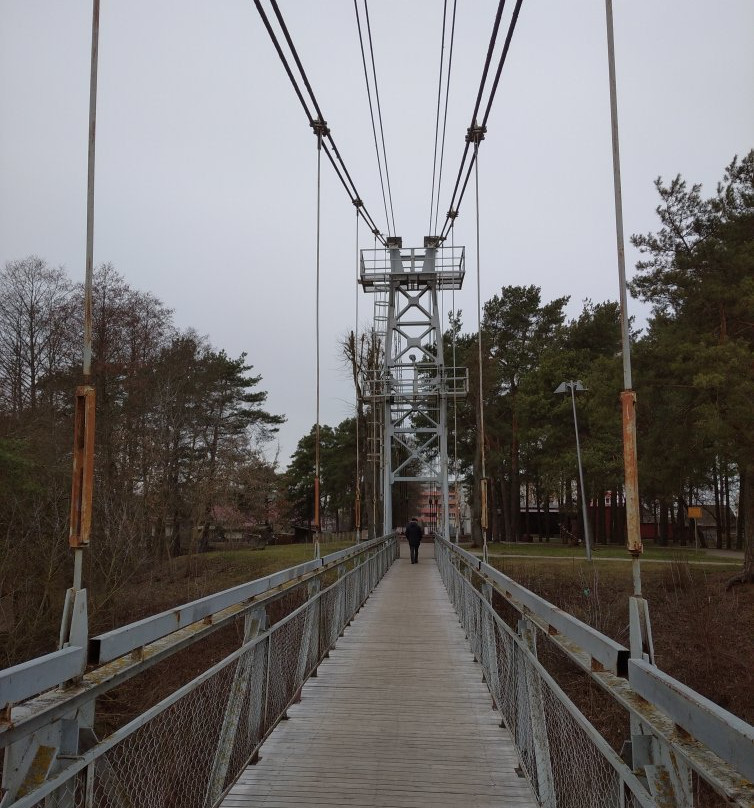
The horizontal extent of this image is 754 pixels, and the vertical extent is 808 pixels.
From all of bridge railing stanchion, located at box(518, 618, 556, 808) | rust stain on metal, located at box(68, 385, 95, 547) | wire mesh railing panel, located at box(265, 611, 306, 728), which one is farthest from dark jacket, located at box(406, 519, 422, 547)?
rust stain on metal, located at box(68, 385, 95, 547)

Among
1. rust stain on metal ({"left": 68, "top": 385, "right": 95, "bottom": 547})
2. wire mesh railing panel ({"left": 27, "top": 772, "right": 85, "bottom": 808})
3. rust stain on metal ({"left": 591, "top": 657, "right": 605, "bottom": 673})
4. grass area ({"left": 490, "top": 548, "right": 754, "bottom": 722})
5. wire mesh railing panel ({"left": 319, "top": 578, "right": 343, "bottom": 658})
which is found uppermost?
rust stain on metal ({"left": 68, "top": 385, "right": 95, "bottom": 547})

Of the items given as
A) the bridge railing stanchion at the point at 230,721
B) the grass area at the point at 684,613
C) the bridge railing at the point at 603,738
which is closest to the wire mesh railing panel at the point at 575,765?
the bridge railing at the point at 603,738

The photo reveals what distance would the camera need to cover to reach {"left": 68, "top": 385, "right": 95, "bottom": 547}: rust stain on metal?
3059 mm

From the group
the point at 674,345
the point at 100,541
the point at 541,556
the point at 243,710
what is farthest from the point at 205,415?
the point at 243,710

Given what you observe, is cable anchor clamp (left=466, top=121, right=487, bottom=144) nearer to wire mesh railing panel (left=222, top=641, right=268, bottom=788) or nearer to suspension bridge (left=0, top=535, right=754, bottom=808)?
suspension bridge (left=0, top=535, right=754, bottom=808)

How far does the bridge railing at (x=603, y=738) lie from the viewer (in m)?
1.75

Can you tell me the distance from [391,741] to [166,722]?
219 centimetres

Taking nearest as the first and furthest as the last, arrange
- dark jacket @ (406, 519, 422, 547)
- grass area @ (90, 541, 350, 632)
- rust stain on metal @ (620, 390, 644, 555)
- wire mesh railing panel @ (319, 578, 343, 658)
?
rust stain on metal @ (620, 390, 644, 555)
wire mesh railing panel @ (319, 578, 343, 658)
grass area @ (90, 541, 350, 632)
dark jacket @ (406, 519, 422, 547)

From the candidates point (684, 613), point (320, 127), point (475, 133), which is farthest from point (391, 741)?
point (684, 613)

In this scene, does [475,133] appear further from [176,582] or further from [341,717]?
[176,582]

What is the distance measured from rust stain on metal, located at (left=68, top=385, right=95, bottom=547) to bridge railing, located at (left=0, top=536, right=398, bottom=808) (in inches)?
16.6

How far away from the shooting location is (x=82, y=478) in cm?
306

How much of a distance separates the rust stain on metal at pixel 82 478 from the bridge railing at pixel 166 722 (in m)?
0.42

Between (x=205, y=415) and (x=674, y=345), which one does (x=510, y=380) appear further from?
(x=674, y=345)
